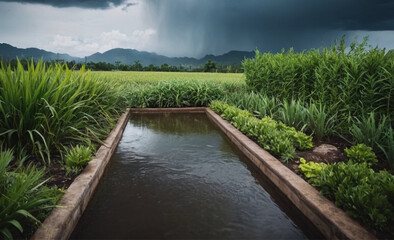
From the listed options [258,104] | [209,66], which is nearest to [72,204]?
[258,104]

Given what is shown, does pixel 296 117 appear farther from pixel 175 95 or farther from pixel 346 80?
pixel 175 95

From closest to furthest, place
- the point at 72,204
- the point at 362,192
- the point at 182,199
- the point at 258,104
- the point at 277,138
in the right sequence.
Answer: the point at 362,192, the point at 72,204, the point at 182,199, the point at 277,138, the point at 258,104

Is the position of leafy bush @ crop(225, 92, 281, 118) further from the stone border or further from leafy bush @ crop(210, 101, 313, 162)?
the stone border

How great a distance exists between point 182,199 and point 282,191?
117cm

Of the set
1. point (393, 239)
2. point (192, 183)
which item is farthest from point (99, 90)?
point (393, 239)

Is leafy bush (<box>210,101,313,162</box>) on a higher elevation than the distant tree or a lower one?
lower

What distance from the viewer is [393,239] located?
208 cm

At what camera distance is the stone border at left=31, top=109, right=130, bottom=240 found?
2081 mm

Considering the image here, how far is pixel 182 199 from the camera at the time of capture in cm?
308

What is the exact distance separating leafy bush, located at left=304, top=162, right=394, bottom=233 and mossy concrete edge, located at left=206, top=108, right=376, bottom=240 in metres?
0.09

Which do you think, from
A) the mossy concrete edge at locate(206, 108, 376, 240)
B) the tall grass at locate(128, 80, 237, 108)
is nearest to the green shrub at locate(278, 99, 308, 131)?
the mossy concrete edge at locate(206, 108, 376, 240)

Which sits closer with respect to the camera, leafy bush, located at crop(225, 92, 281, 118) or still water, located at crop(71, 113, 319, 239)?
still water, located at crop(71, 113, 319, 239)

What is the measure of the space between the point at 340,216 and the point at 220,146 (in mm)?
3156

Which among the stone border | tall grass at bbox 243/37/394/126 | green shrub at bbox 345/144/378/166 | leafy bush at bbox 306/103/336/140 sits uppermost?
tall grass at bbox 243/37/394/126
